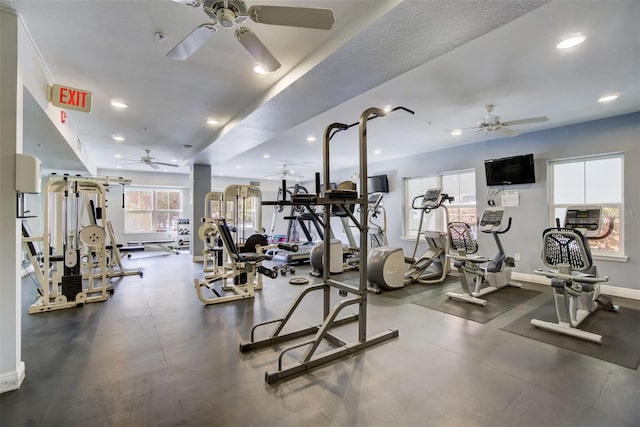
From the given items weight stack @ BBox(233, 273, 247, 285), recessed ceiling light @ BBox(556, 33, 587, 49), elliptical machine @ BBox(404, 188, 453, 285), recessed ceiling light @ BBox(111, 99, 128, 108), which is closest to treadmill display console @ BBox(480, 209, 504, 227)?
elliptical machine @ BBox(404, 188, 453, 285)

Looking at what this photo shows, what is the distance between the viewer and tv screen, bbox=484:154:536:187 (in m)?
5.29

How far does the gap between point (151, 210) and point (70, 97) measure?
803 cm

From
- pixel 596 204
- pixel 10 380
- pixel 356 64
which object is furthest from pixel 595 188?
pixel 10 380

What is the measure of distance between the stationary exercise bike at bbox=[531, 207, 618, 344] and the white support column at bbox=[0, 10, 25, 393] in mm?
4663

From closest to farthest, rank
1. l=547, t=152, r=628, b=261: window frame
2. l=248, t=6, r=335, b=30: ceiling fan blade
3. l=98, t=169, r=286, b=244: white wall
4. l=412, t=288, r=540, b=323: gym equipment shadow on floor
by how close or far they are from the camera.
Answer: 1. l=248, t=6, r=335, b=30: ceiling fan blade
2. l=412, t=288, r=540, b=323: gym equipment shadow on floor
3. l=547, t=152, r=628, b=261: window frame
4. l=98, t=169, r=286, b=244: white wall

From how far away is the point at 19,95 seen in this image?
2.19 m

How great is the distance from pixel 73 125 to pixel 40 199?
406 centimetres

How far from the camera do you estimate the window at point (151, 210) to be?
10078mm

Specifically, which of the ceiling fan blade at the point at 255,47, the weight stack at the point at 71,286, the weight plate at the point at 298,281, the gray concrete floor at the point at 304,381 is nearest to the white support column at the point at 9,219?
the gray concrete floor at the point at 304,381

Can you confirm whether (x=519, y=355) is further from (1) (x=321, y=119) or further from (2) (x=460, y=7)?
(1) (x=321, y=119)

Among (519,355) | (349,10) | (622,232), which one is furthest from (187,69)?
(622,232)

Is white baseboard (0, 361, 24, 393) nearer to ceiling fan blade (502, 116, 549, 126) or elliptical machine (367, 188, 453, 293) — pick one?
elliptical machine (367, 188, 453, 293)

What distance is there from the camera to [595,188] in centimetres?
482

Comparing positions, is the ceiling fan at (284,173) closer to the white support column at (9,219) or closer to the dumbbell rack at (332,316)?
the dumbbell rack at (332,316)
